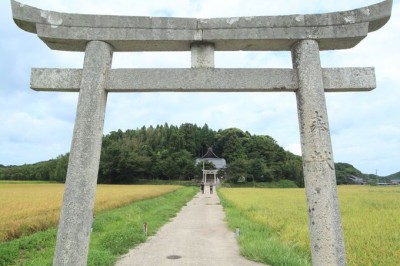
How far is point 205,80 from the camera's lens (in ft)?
15.3

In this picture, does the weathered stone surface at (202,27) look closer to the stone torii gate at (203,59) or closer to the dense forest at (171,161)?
the stone torii gate at (203,59)

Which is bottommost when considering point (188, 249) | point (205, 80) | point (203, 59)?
point (188, 249)

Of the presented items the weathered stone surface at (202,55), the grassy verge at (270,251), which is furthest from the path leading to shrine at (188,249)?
the weathered stone surface at (202,55)

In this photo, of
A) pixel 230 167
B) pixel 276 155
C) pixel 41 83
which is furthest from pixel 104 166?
pixel 41 83

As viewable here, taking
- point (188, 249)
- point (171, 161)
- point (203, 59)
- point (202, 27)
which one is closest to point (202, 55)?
point (203, 59)

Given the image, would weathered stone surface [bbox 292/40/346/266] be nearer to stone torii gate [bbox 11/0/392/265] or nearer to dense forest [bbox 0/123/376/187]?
stone torii gate [bbox 11/0/392/265]

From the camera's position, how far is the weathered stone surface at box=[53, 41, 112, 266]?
13.7 feet

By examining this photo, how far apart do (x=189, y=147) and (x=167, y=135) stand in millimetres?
7029

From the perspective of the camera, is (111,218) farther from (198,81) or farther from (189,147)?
(189,147)

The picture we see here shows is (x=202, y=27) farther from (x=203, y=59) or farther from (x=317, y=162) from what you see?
(x=317, y=162)

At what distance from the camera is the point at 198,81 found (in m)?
4.67

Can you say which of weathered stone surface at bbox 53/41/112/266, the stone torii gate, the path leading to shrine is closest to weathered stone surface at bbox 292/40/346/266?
the stone torii gate

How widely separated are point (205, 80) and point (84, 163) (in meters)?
2.03

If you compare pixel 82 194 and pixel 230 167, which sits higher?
pixel 230 167
